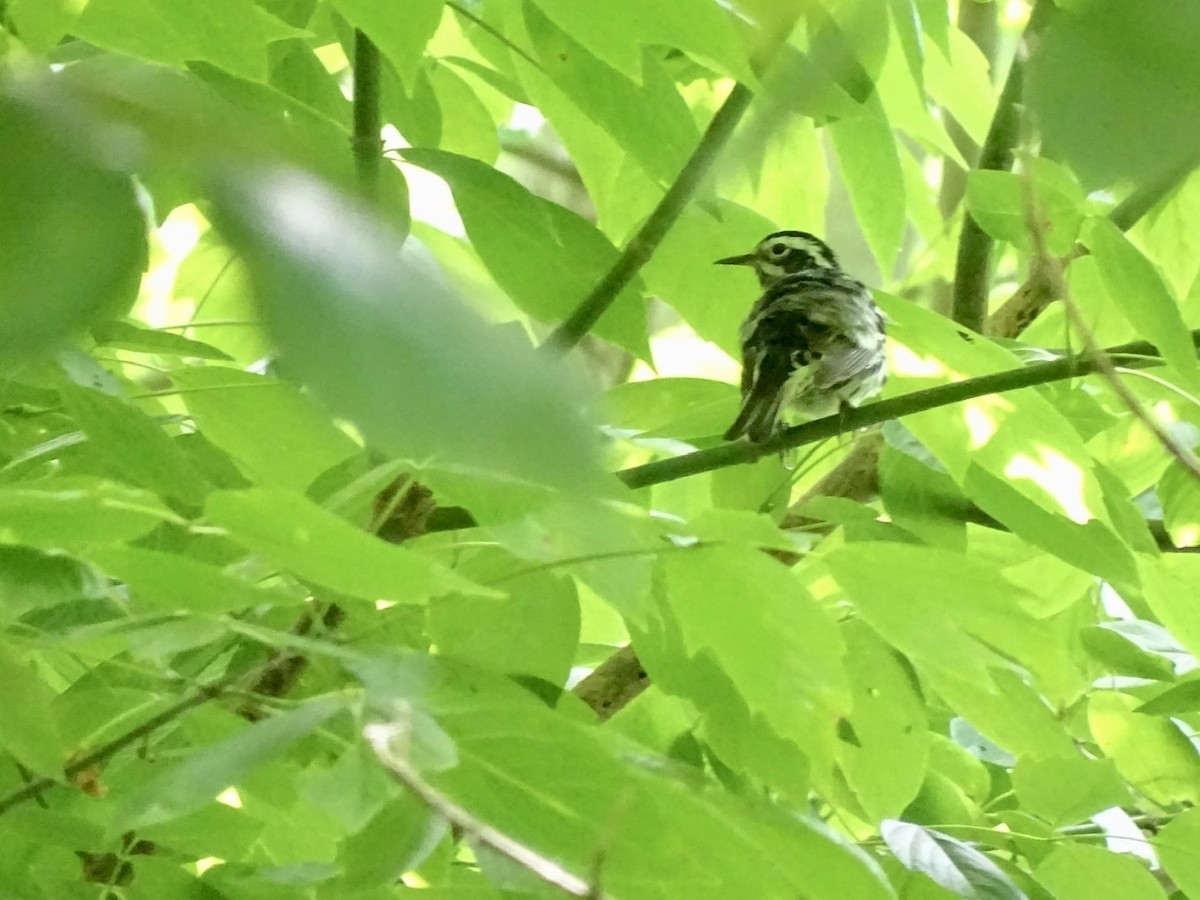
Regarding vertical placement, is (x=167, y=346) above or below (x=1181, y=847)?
above

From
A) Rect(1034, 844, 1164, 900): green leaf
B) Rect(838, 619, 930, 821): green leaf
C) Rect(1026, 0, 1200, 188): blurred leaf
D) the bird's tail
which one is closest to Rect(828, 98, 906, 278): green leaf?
the bird's tail

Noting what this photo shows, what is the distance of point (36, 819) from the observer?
506 mm

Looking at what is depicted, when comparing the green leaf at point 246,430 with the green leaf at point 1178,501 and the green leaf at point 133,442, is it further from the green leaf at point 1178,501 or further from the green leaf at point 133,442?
the green leaf at point 1178,501

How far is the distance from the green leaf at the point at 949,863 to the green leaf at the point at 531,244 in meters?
0.26

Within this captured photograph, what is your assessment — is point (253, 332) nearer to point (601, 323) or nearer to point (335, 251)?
point (335, 251)

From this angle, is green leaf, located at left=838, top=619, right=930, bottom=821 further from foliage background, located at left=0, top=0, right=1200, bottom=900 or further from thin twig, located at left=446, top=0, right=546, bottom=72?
thin twig, located at left=446, top=0, right=546, bottom=72

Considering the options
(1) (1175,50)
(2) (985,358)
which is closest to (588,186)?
(2) (985,358)

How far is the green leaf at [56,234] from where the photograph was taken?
0.40 feet

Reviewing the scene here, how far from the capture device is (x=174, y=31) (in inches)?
15.9

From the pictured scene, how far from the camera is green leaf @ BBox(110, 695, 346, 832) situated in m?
0.35

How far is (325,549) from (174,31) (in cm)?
17

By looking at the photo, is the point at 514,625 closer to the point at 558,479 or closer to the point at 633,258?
the point at 633,258

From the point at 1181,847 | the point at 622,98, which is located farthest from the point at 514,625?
the point at 1181,847

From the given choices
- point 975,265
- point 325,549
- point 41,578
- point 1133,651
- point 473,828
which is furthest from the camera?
point 975,265
